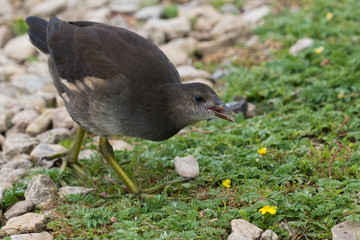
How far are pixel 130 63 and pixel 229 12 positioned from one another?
547cm

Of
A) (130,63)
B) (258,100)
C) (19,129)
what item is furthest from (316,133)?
(19,129)

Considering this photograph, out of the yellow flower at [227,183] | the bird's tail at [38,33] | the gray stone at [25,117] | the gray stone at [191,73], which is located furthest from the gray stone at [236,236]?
the gray stone at [191,73]

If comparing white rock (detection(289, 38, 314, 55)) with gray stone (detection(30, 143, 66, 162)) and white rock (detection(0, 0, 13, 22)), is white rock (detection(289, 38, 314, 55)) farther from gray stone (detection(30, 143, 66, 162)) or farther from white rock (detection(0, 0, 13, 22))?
white rock (detection(0, 0, 13, 22))

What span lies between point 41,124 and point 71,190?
190 centimetres

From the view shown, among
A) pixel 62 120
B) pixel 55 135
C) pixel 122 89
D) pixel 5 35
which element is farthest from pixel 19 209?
pixel 5 35

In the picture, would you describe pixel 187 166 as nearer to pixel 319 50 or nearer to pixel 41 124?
pixel 41 124

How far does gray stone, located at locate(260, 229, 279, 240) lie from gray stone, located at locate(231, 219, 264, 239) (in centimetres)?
3

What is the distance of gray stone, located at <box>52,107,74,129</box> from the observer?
6.18 m

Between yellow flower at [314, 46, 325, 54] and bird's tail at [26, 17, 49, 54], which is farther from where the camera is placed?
yellow flower at [314, 46, 325, 54]

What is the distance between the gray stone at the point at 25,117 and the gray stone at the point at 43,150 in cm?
82

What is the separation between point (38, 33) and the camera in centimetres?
536

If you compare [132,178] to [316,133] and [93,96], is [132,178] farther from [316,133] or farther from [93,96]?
[316,133]

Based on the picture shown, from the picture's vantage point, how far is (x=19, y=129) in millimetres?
6277

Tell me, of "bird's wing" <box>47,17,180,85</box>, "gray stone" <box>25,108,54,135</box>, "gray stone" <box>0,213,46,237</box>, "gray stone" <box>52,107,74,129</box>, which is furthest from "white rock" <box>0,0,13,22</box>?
"gray stone" <box>0,213,46,237</box>
